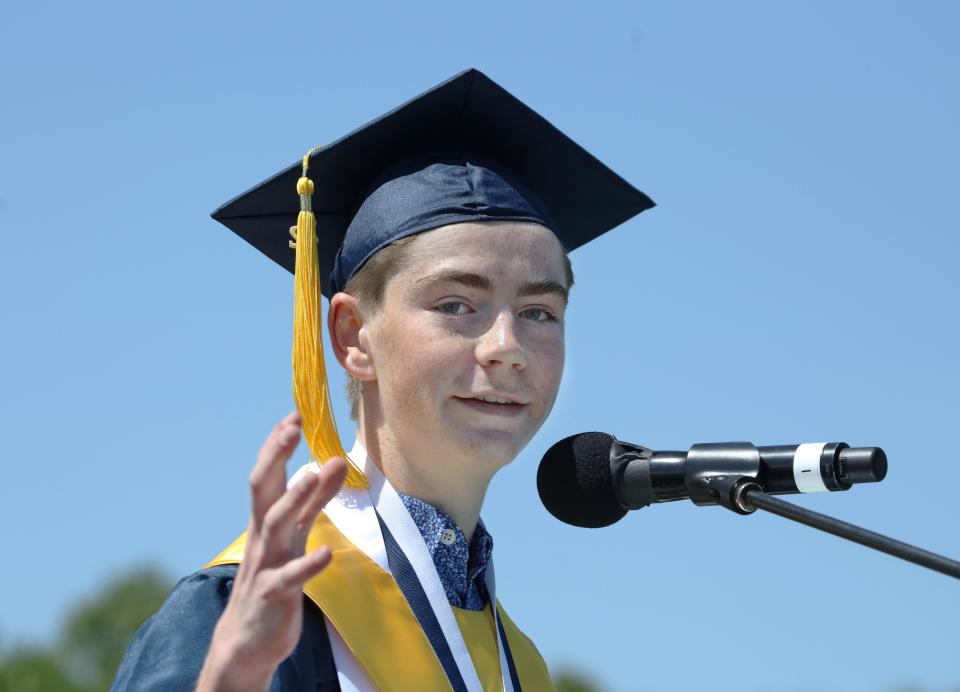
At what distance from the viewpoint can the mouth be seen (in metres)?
4.07

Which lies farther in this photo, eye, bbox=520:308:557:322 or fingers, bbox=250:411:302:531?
eye, bbox=520:308:557:322

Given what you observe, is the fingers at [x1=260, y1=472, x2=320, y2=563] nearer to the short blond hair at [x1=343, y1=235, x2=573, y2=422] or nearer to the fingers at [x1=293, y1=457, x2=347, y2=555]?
the fingers at [x1=293, y1=457, x2=347, y2=555]

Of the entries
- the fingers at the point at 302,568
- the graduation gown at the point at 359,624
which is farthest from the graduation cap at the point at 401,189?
the fingers at the point at 302,568

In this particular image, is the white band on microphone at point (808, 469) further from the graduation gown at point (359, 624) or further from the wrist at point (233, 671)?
the wrist at point (233, 671)

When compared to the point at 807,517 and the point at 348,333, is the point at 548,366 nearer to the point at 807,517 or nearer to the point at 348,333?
the point at 348,333

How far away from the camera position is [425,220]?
4.21 m

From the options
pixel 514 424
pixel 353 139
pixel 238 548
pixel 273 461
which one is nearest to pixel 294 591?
pixel 273 461

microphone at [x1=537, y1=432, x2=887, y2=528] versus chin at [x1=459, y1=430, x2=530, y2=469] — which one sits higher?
chin at [x1=459, y1=430, x2=530, y2=469]

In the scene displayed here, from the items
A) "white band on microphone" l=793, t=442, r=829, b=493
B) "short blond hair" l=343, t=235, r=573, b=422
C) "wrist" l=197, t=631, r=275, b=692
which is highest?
"short blond hair" l=343, t=235, r=573, b=422

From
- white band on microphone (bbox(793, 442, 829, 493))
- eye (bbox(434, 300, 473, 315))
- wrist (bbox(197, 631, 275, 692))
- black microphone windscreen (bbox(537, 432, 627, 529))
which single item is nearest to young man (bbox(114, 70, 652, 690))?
eye (bbox(434, 300, 473, 315))

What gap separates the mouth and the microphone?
155mm

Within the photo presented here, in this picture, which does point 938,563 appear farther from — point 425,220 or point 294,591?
point 425,220

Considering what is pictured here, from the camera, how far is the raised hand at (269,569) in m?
2.84

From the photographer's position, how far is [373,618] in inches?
152
